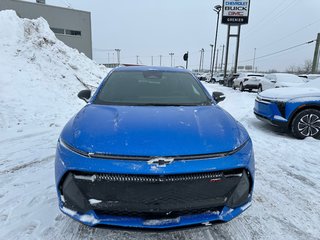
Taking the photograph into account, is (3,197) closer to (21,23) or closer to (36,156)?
(36,156)

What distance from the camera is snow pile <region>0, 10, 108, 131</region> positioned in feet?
23.4

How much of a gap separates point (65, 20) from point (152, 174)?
35.9 m

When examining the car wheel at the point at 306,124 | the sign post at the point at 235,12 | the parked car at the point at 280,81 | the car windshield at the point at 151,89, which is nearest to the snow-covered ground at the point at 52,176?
the car wheel at the point at 306,124

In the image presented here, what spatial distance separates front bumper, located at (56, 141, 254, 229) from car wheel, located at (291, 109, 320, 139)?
4.53 m

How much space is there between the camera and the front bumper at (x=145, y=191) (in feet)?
6.39

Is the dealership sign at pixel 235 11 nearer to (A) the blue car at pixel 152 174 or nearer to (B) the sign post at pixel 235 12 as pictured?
(B) the sign post at pixel 235 12

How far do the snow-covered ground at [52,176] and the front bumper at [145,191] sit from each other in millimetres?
326

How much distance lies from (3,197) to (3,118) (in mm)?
4086

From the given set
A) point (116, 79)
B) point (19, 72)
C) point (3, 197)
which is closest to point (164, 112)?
point (116, 79)

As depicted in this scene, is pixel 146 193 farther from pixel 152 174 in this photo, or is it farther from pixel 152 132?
pixel 152 132

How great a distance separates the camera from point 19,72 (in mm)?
9078

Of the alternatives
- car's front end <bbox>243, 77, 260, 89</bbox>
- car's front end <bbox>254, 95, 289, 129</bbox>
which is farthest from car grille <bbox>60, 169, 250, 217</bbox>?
car's front end <bbox>243, 77, 260, 89</bbox>

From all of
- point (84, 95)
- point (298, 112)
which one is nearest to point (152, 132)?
point (84, 95)

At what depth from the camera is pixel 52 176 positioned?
362 centimetres
